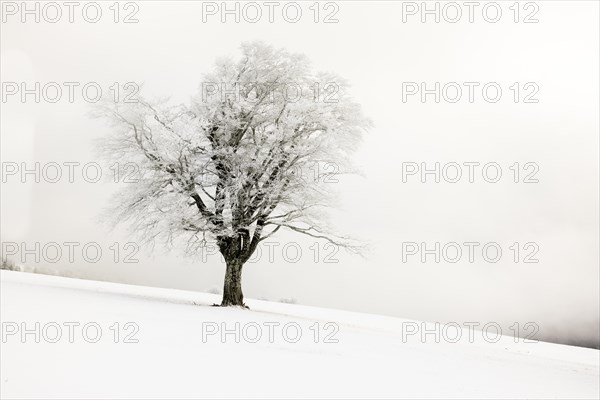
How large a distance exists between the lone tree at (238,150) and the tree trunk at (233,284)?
44mm

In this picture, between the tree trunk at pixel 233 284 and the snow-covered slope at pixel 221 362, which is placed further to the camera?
the tree trunk at pixel 233 284

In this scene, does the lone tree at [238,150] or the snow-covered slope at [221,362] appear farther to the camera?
the lone tree at [238,150]

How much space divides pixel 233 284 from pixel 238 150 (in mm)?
5850

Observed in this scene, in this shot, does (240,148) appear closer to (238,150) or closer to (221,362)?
(238,150)

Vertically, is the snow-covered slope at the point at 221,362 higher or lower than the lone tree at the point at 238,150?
lower

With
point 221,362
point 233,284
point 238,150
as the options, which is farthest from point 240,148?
point 221,362

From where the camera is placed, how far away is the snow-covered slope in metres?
8.86

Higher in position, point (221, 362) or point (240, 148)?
point (240, 148)

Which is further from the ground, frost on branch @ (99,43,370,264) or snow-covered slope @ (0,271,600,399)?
frost on branch @ (99,43,370,264)

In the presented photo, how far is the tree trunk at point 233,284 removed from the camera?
2372 cm

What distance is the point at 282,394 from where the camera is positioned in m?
9.02

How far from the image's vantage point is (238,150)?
23.0 meters

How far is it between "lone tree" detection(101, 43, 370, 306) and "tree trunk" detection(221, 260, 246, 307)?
4 cm

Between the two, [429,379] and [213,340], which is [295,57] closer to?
[213,340]
